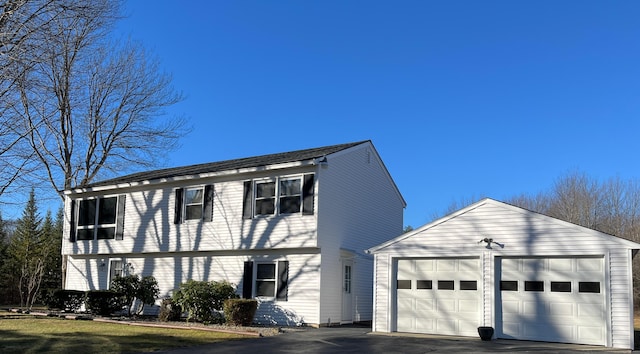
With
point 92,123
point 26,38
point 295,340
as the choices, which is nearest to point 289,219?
point 295,340

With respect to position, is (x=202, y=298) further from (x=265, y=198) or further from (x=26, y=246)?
(x=26, y=246)

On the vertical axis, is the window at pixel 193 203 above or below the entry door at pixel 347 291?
above

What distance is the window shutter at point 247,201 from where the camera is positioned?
20.4 m

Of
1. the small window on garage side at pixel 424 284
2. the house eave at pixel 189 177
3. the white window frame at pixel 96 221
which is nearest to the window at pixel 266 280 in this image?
the house eave at pixel 189 177

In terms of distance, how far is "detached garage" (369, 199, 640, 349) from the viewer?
1369 centimetres

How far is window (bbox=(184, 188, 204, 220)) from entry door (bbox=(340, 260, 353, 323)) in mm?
6079

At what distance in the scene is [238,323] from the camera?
17781mm

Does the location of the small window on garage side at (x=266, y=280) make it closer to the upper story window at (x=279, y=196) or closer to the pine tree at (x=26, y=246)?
the upper story window at (x=279, y=196)

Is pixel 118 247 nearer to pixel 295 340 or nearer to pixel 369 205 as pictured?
pixel 369 205

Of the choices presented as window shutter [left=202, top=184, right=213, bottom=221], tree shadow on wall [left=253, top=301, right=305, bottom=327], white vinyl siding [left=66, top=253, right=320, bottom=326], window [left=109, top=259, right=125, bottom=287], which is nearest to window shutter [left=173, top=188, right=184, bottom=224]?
window shutter [left=202, top=184, right=213, bottom=221]

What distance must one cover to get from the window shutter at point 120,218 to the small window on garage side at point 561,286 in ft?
57.2

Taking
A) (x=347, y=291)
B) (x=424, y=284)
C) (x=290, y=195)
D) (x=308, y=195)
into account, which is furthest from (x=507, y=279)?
(x=290, y=195)

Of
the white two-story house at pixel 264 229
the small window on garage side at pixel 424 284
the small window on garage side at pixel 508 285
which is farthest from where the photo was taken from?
the white two-story house at pixel 264 229

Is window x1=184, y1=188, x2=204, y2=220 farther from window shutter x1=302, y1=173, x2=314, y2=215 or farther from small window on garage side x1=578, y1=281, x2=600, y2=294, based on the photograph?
small window on garage side x1=578, y1=281, x2=600, y2=294
